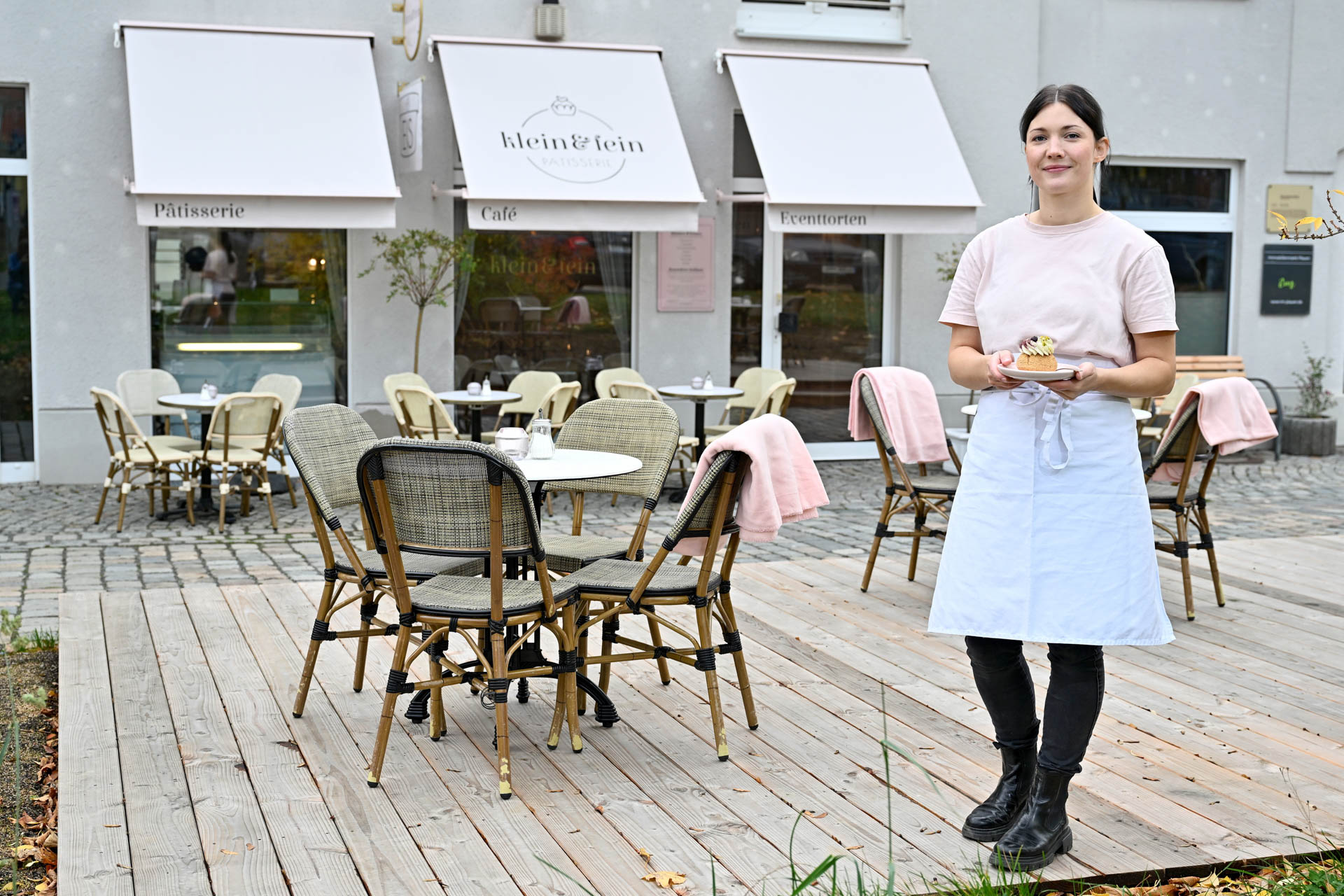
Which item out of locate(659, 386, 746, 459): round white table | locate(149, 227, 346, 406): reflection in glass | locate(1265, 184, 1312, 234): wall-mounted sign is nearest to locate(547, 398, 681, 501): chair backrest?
locate(659, 386, 746, 459): round white table

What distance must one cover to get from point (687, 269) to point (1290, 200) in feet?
18.8

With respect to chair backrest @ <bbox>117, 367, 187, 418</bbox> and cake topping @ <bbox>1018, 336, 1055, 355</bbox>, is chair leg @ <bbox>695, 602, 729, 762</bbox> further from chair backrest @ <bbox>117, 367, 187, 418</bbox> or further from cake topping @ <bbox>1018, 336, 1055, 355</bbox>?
chair backrest @ <bbox>117, 367, 187, 418</bbox>

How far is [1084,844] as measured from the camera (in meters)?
3.50

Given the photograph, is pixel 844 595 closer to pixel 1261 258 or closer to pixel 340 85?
pixel 340 85

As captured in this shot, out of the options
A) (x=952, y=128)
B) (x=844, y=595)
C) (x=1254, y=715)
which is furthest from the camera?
(x=952, y=128)

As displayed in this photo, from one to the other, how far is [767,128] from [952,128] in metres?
2.06

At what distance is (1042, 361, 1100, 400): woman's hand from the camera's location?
122 inches

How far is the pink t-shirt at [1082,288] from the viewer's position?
3.15 metres

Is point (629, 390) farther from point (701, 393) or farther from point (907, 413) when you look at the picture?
point (907, 413)

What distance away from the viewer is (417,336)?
34.8 feet

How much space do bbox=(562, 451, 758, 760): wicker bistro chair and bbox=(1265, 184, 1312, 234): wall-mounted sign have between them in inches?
405

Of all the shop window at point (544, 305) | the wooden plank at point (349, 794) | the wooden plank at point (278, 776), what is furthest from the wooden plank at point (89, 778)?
the shop window at point (544, 305)

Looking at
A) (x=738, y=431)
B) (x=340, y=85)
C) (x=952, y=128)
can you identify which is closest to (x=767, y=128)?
(x=952, y=128)

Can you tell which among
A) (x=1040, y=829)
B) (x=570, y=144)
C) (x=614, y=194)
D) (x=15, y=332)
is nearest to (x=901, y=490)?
(x=1040, y=829)
